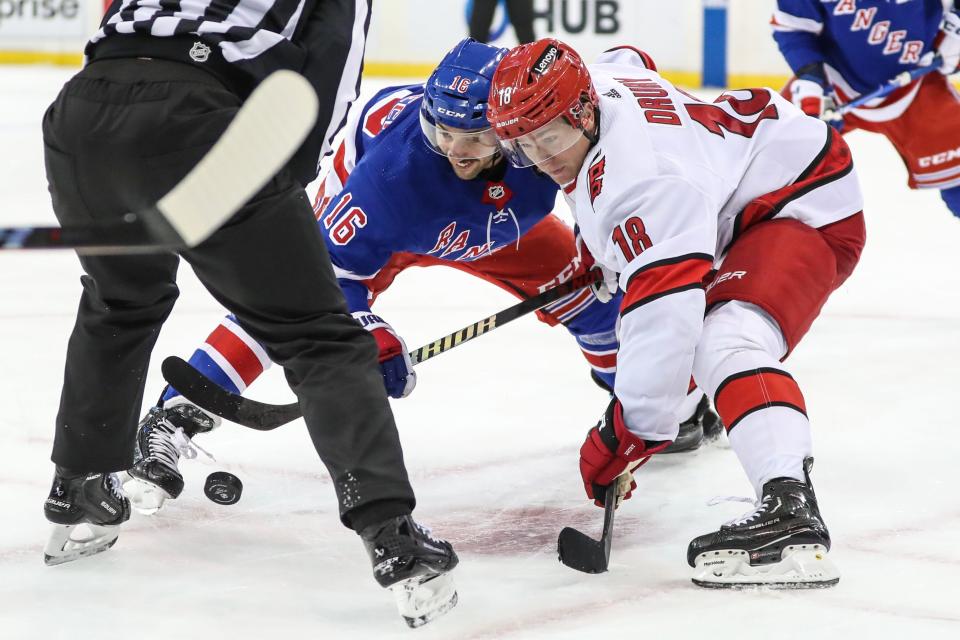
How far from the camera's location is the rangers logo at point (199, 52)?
1567mm

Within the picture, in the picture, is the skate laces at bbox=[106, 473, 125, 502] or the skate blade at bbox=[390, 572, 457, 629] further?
the skate laces at bbox=[106, 473, 125, 502]

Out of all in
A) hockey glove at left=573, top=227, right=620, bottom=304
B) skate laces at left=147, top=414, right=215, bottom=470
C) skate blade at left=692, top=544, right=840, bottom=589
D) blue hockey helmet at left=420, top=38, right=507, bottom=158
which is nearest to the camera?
skate blade at left=692, top=544, right=840, bottom=589

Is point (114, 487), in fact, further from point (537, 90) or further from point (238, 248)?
point (537, 90)

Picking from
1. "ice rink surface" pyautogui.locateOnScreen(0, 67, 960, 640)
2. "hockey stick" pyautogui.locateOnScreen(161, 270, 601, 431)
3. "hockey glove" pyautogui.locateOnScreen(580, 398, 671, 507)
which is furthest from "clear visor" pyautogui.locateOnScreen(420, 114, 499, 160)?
"ice rink surface" pyautogui.locateOnScreen(0, 67, 960, 640)

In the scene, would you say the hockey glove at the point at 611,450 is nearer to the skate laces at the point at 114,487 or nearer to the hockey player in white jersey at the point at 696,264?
the hockey player in white jersey at the point at 696,264

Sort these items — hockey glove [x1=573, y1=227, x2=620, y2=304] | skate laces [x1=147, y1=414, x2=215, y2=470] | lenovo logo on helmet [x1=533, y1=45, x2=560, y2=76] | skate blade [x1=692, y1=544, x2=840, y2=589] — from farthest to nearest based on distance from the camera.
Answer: hockey glove [x1=573, y1=227, x2=620, y2=304] → skate laces [x1=147, y1=414, x2=215, y2=470] → lenovo logo on helmet [x1=533, y1=45, x2=560, y2=76] → skate blade [x1=692, y1=544, x2=840, y2=589]

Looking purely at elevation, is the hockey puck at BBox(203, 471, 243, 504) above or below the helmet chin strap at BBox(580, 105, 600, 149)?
below

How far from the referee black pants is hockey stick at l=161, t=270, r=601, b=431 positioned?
274mm

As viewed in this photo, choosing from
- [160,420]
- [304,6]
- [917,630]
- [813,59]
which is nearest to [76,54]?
[813,59]

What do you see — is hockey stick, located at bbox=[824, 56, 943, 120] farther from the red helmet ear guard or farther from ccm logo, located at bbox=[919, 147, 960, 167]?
the red helmet ear guard

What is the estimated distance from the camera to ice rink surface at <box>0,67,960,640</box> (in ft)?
5.58

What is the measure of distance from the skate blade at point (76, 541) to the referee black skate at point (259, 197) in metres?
0.43

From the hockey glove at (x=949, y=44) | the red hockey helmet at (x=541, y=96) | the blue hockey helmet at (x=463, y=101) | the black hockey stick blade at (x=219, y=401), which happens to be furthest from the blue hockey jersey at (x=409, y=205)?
the hockey glove at (x=949, y=44)

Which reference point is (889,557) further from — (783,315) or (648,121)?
(648,121)
